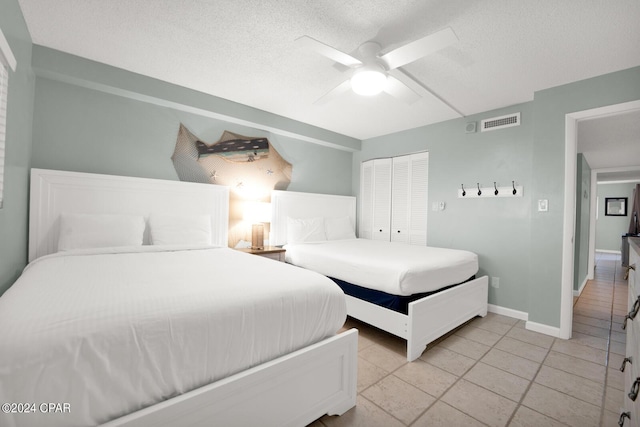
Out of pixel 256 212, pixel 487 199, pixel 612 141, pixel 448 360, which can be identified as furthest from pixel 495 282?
pixel 256 212

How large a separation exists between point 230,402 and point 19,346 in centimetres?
72

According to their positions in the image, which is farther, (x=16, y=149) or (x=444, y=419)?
(x=16, y=149)

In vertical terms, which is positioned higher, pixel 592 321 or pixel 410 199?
pixel 410 199

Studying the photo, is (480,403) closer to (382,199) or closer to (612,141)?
(382,199)

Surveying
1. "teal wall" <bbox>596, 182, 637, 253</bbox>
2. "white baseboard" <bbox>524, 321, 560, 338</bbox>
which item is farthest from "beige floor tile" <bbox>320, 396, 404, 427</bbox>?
"teal wall" <bbox>596, 182, 637, 253</bbox>

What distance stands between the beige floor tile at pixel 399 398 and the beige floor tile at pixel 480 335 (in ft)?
3.62

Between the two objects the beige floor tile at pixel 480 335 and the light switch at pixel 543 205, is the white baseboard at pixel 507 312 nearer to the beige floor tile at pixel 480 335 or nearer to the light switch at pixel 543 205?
the beige floor tile at pixel 480 335

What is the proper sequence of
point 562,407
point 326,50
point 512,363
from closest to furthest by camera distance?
point 562,407
point 326,50
point 512,363

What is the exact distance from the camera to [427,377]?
1.96 m

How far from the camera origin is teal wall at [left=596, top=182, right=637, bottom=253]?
8.07 m

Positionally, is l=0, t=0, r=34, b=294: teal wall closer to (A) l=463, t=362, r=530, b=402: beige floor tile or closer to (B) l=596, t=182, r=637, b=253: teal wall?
(A) l=463, t=362, r=530, b=402: beige floor tile

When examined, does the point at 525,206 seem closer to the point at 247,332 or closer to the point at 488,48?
the point at 488,48

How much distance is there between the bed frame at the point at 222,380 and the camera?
1.04 metres

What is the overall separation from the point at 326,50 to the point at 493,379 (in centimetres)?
258
